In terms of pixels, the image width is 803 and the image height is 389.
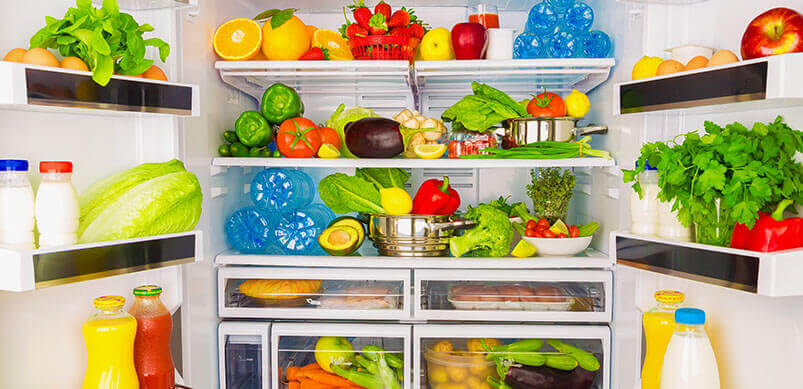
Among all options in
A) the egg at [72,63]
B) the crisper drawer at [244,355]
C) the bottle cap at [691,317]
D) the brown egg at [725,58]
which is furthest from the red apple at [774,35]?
the crisper drawer at [244,355]

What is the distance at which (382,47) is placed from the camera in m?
2.00

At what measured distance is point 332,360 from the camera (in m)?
2.04

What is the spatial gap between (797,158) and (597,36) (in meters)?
0.89

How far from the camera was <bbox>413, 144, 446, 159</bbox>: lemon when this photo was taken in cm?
201

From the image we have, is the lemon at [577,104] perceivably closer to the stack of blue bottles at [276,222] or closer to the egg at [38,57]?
the stack of blue bottles at [276,222]

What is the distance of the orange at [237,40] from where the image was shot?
1988 millimetres

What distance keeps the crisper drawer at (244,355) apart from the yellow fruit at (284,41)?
1018mm

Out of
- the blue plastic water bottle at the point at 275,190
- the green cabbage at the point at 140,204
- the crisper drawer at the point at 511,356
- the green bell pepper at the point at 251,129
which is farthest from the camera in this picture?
the blue plastic water bottle at the point at 275,190

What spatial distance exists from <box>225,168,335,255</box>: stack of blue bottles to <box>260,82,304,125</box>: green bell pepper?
220 millimetres

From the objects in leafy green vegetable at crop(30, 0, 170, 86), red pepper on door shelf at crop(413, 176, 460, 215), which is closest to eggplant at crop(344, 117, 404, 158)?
red pepper on door shelf at crop(413, 176, 460, 215)

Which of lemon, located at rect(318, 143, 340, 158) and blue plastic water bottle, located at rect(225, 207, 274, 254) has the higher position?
lemon, located at rect(318, 143, 340, 158)

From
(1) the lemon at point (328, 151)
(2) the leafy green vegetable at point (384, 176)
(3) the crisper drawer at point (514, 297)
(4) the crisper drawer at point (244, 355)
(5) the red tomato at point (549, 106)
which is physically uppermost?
(5) the red tomato at point (549, 106)

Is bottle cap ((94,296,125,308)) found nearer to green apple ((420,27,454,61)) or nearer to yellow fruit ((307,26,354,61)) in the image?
yellow fruit ((307,26,354,61))

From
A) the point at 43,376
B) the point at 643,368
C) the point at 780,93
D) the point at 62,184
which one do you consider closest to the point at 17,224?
the point at 62,184
